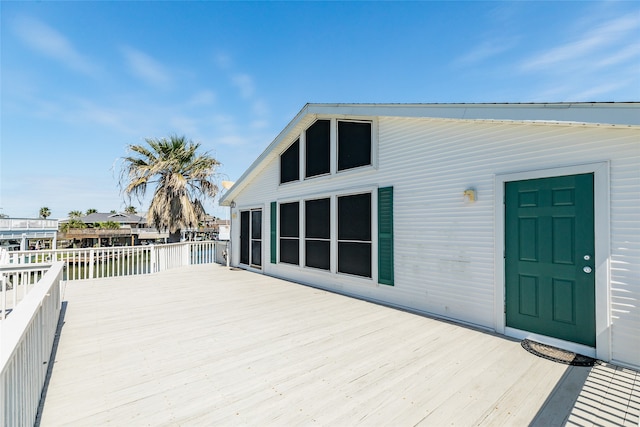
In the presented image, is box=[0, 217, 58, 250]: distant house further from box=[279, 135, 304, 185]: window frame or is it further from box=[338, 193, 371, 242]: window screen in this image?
box=[338, 193, 371, 242]: window screen

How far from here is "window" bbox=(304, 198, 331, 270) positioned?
6.34 m

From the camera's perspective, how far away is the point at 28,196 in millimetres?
37656

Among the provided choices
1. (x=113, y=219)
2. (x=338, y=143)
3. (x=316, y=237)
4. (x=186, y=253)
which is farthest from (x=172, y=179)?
(x=113, y=219)

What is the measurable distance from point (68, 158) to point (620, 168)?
741 inches

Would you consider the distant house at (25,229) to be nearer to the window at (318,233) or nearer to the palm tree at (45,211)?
the window at (318,233)

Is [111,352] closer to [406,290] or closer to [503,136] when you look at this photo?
[406,290]

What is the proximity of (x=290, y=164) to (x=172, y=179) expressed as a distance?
6.81 meters

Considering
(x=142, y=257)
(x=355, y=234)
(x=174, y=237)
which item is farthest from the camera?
(x=174, y=237)

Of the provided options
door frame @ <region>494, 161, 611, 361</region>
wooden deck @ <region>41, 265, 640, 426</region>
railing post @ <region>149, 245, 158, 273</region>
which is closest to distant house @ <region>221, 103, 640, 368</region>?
door frame @ <region>494, 161, 611, 361</region>

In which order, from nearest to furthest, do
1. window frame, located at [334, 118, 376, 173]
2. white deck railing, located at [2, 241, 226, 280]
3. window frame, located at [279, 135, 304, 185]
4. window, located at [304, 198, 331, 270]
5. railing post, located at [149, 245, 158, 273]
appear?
window frame, located at [334, 118, 376, 173] < window, located at [304, 198, 331, 270] < window frame, located at [279, 135, 304, 185] < white deck railing, located at [2, 241, 226, 280] < railing post, located at [149, 245, 158, 273]

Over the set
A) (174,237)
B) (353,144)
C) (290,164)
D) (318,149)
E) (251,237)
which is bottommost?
(174,237)

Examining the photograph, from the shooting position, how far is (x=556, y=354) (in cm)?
291

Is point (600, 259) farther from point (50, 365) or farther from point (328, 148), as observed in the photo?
point (50, 365)

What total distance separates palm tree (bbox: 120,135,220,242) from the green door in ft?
37.9
